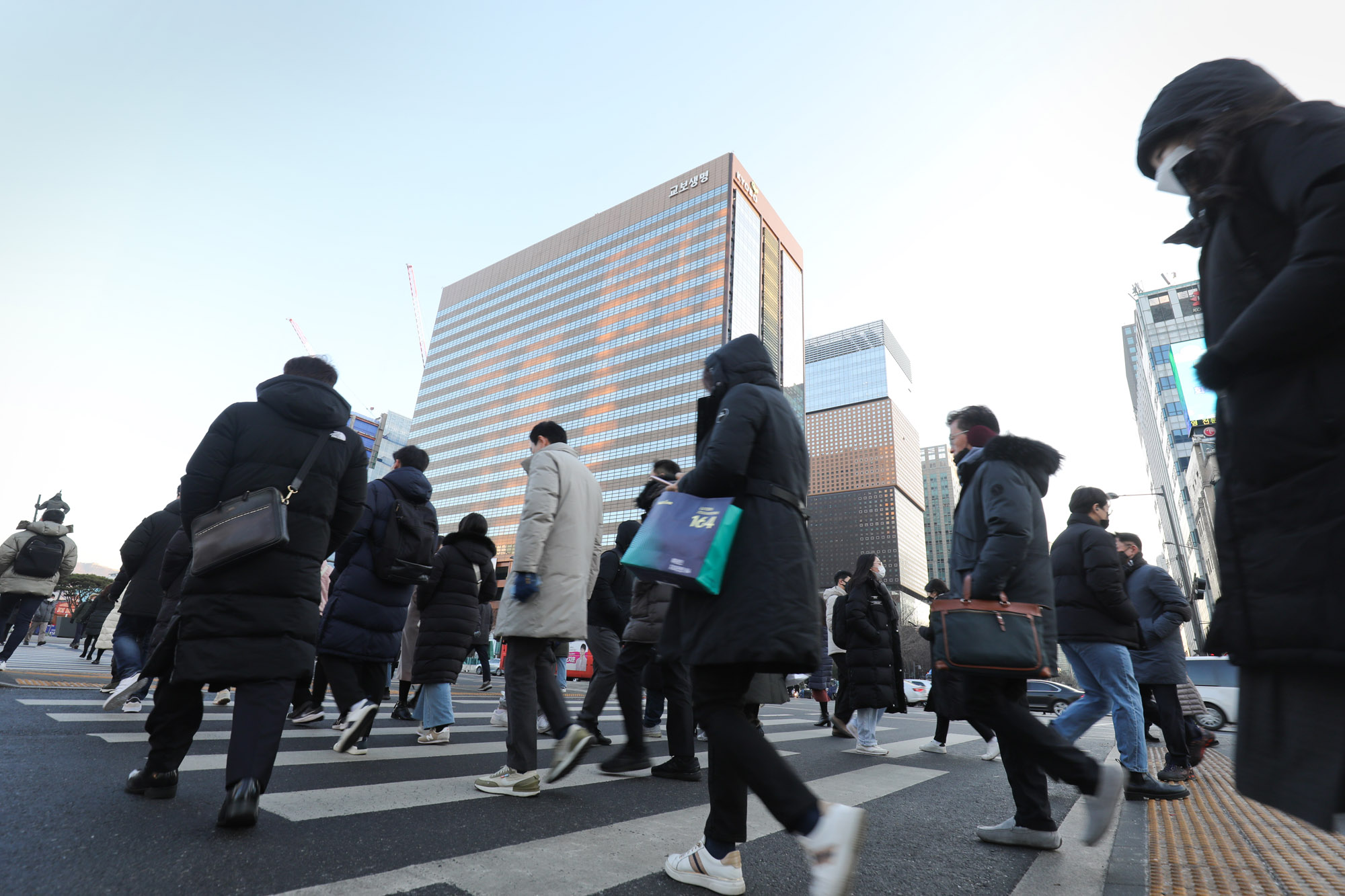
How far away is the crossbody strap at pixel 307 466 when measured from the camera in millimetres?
2928

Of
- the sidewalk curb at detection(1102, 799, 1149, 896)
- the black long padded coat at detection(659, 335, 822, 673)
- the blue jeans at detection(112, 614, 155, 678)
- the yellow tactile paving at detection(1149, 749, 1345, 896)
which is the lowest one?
the sidewalk curb at detection(1102, 799, 1149, 896)

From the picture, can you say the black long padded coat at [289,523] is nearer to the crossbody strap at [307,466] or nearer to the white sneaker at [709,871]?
the crossbody strap at [307,466]

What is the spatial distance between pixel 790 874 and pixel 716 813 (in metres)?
0.43

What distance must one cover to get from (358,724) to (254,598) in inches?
59.6

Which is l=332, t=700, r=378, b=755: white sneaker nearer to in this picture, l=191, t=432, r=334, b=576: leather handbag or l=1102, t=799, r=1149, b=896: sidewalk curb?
l=191, t=432, r=334, b=576: leather handbag

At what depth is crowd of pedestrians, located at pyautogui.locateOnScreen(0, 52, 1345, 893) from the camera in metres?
1.19

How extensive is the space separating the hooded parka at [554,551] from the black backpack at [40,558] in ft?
22.3

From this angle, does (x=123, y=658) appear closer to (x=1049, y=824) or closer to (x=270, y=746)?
(x=270, y=746)

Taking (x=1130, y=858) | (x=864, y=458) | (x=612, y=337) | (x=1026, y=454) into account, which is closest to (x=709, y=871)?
(x=1130, y=858)

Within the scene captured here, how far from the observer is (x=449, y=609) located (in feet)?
17.1

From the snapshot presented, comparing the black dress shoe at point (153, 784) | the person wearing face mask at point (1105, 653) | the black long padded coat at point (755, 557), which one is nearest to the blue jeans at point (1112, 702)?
the person wearing face mask at point (1105, 653)

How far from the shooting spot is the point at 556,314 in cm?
10119

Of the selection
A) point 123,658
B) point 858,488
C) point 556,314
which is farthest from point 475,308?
point 123,658

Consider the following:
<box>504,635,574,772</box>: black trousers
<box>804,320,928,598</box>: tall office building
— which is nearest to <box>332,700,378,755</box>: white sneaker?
<box>504,635,574,772</box>: black trousers
